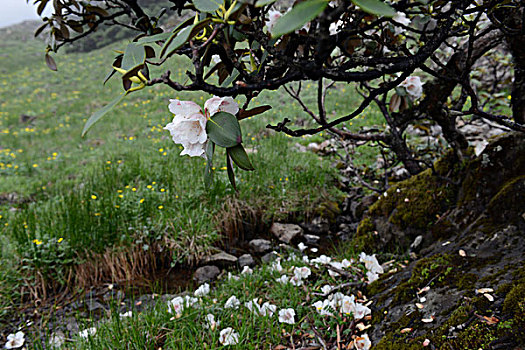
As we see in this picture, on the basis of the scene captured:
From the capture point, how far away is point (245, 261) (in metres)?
2.69

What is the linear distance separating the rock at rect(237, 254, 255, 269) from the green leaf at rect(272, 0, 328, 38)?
2.41 m

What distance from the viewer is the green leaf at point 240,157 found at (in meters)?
0.58

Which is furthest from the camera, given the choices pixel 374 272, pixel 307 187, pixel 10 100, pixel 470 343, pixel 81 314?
pixel 10 100

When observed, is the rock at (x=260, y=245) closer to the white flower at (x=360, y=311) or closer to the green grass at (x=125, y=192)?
the green grass at (x=125, y=192)

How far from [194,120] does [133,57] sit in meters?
0.14

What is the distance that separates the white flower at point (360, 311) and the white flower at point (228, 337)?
1.63 feet

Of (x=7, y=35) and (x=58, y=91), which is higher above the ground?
(x=7, y=35)

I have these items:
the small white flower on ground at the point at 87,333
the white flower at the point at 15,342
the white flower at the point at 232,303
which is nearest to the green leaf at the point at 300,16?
the white flower at the point at 232,303

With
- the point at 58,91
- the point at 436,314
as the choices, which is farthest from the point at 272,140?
the point at 58,91

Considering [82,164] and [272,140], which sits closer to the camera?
[272,140]

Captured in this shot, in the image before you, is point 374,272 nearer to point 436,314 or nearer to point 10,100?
point 436,314

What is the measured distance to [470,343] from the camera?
0.98m

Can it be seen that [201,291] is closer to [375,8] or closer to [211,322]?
[211,322]

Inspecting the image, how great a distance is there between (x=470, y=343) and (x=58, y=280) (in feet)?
8.37
